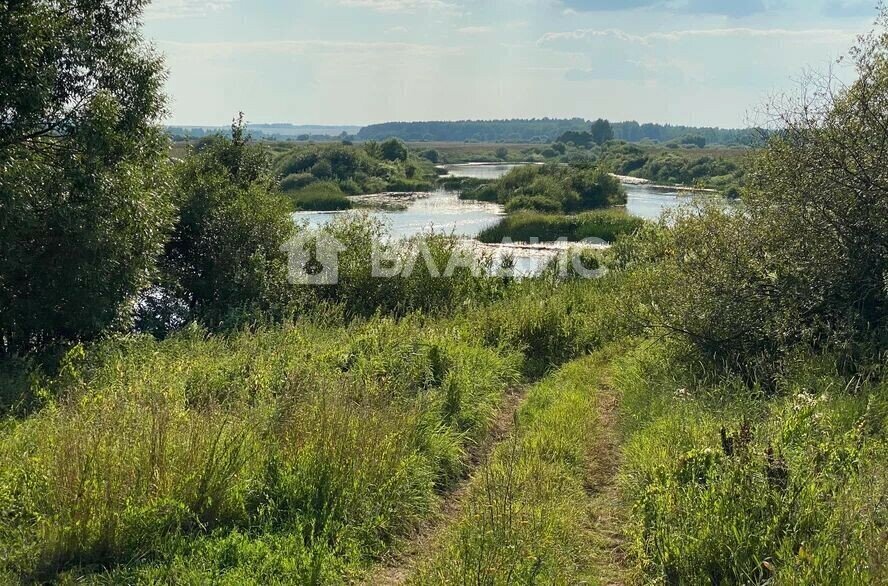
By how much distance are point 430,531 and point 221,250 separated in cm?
1034

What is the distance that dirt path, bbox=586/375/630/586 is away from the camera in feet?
12.8

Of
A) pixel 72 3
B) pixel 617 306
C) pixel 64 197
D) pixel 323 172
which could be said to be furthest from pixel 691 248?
pixel 323 172

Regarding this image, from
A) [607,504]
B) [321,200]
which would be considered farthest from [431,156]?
[607,504]

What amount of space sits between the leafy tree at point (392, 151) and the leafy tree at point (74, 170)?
7183 cm

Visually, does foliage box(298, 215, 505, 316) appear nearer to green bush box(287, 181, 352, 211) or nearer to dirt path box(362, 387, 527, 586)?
dirt path box(362, 387, 527, 586)

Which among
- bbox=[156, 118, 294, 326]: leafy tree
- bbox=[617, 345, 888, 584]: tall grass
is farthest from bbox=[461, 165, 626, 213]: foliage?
bbox=[617, 345, 888, 584]: tall grass

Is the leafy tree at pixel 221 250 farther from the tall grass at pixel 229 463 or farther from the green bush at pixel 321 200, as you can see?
the green bush at pixel 321 200

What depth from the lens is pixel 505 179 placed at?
54969mm

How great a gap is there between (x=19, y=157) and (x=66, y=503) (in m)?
6.21

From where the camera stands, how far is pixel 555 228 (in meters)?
35.5

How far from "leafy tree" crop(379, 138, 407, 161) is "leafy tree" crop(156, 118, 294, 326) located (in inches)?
2668

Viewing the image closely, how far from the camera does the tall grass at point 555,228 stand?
107ft

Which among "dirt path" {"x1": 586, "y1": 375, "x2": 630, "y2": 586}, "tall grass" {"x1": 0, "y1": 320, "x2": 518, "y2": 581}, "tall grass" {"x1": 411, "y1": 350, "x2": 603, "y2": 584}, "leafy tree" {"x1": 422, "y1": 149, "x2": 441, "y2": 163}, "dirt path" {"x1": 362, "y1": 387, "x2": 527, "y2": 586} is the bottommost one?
"dirt path" {"x1": 362, "y1": 387, "x2": 527, "y2": 586}

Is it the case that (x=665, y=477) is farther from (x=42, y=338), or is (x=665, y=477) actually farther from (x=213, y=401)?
(x=42, y=338)
